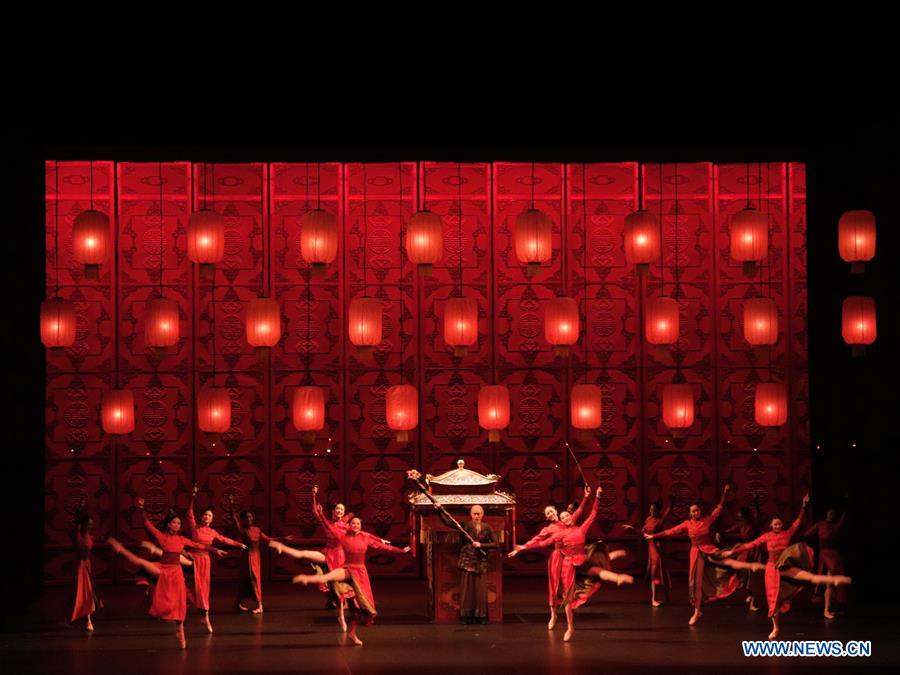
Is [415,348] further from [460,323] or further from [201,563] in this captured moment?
[201,563]

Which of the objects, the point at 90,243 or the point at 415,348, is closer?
the point at 90,243

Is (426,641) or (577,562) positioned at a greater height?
(577,562)

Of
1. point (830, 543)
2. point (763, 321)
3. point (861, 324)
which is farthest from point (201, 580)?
point (861, 324)

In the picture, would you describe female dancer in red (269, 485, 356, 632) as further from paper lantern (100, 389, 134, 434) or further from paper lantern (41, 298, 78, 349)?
paper lantern (41, 298, 78, 349)

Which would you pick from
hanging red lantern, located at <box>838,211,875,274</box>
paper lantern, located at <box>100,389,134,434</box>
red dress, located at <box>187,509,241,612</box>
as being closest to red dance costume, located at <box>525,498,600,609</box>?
red dress, located at <box>187,509,241,612</box>

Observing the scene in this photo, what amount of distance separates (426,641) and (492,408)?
127 inches

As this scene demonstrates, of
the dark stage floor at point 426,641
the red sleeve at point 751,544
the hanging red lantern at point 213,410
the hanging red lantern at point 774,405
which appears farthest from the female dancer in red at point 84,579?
the hanging red lantern at point 774,405

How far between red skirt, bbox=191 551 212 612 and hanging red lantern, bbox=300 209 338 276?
2.55 metres

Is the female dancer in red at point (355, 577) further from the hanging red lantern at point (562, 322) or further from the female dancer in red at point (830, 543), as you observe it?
the female dancer in red at point (830, 543)

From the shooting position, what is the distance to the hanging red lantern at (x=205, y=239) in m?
11.3

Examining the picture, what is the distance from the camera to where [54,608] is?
11.3 m

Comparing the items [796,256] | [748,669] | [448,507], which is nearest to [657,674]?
[748,669]

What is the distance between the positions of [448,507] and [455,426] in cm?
289

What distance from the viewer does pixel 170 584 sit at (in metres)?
9.50
